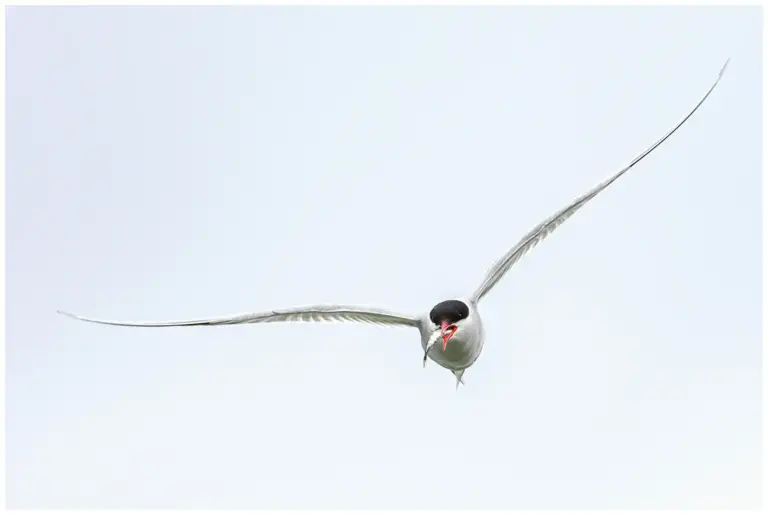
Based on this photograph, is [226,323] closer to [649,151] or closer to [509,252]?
[509,252]

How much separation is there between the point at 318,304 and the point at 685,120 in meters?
4.00

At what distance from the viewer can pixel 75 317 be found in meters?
17.1

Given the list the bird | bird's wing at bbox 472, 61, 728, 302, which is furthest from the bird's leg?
bird's wing at bbox 472, 61, 728, 302

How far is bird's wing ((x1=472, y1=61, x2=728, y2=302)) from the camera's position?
16344 mm

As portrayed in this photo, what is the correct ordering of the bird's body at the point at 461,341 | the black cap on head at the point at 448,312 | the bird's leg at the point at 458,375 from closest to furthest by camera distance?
the black cap on head at the point at 448,312 < the bird's body at the point at 461,341 < the bird's leg at the point at 458,375

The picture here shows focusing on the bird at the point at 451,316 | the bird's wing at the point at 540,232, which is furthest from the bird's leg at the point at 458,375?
the bird's wing at the point at 540,232

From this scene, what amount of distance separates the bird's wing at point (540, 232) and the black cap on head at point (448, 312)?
0.50 metres

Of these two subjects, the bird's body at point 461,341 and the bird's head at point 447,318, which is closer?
the bird's head at point 447,318

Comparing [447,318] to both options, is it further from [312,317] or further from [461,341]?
[312,317]

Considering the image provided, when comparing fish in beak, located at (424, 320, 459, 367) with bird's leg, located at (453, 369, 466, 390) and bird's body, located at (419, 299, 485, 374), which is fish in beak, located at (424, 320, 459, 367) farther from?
bird's leg, located at (453, 369, 466, 390)

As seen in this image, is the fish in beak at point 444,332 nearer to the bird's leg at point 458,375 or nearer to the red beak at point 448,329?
the red beak at point 448,329

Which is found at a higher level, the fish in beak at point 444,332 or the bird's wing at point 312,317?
the bird's wing at point 312,317

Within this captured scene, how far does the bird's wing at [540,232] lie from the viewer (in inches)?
643

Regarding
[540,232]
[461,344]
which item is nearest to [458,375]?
→ [461,344]
